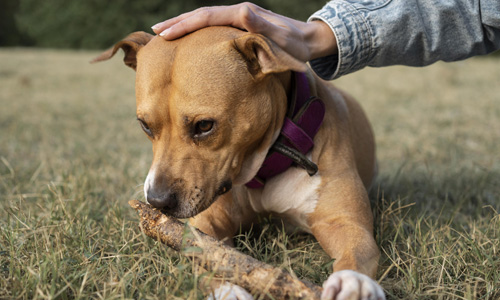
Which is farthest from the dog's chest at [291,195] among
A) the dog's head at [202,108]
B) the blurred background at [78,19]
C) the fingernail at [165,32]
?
the blurred background at [78,19]

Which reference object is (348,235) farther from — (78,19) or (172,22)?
(78,19)

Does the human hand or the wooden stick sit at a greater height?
the human hand

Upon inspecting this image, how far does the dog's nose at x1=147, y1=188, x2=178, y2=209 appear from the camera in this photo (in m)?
2.08

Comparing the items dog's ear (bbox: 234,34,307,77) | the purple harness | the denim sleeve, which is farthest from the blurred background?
dog's ear (bbox: 234,34,307,77)

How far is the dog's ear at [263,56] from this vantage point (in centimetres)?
207

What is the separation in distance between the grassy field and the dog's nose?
25cm

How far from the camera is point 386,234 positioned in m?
2.76

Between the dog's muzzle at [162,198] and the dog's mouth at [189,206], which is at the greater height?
the dog's muzzle at [162,198]

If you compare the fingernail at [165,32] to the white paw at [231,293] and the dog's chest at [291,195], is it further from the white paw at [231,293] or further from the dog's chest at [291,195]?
the white paw at [231,293]

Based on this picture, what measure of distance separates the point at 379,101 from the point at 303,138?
20.1ft

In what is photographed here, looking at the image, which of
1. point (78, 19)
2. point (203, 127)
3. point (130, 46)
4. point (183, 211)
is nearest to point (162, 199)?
point (183, 211)

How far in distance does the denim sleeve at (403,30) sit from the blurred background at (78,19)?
24.6 meters

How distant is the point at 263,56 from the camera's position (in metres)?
2.18

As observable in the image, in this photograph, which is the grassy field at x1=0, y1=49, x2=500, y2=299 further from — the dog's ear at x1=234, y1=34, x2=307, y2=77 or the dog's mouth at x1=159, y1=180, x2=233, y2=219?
the dog's ear at x1=234, y1=34, x2=307, y2=77
